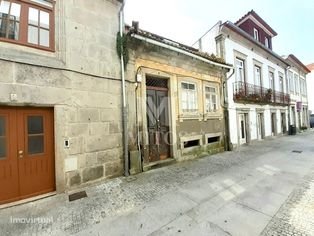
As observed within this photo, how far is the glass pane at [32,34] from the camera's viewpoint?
4.02 metres

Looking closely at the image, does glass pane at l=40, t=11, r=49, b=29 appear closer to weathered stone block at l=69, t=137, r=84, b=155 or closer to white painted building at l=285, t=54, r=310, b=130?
weathered stone block at l=69, t=137, r=84, b=155

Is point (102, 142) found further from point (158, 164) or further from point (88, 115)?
point (158, 164)

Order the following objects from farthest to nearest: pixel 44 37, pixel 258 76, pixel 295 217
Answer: pixel 258 76
pixel 44 37
pixel 295 217

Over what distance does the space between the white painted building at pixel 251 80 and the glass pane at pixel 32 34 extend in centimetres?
795

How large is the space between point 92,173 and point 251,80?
10793mm

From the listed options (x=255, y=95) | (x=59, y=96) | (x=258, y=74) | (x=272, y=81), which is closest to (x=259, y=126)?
(x=255, y=95)

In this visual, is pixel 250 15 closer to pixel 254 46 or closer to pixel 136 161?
pixel 254 46

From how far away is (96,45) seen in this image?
496 cm

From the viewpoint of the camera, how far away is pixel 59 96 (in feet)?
14.0

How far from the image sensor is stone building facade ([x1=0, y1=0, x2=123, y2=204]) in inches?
148

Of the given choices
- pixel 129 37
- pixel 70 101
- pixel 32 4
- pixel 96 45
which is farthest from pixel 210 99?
pixel 32 4

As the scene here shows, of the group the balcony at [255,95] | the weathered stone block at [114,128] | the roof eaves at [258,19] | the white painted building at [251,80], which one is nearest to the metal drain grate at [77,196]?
the weathered stone block at [114,128]

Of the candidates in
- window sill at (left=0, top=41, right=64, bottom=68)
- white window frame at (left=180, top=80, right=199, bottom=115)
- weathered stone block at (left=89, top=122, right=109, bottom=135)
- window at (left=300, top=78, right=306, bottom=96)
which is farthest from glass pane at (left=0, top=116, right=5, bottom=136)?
window at (left=300, top=78, right=306, bottom=96)

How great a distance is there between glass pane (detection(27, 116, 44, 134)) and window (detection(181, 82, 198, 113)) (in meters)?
4.79
